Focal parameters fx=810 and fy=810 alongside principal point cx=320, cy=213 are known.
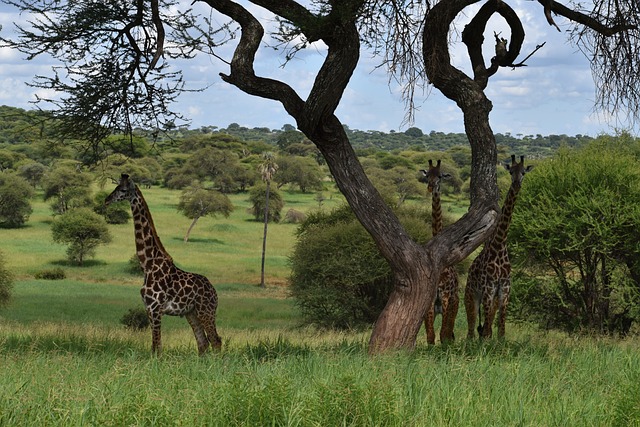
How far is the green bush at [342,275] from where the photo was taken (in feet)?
102

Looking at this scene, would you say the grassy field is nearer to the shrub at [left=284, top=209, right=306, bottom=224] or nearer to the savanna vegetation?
the savanna vegetation

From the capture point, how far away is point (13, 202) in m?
79.3

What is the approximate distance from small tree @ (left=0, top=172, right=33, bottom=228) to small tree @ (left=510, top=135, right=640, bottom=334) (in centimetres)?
6620

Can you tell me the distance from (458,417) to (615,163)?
1583cm

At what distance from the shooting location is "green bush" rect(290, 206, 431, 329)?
3114 centimetres

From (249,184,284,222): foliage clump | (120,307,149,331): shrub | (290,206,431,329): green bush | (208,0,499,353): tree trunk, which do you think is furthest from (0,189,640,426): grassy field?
(249,184,284,222): foliage clump

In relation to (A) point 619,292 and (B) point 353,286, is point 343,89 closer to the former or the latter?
(A) point 619,292

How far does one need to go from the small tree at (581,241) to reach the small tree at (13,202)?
66.2 meters

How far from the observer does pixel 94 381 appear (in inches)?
284

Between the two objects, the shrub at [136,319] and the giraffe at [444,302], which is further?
the shrub at [136,319]

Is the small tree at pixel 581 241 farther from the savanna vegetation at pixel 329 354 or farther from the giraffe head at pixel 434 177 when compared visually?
the giraffe head at pixel 434 177

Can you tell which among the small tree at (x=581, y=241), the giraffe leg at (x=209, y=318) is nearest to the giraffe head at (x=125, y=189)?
the giraffe leg at (x=209, y=318)

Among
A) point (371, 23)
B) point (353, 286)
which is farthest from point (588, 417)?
point (353, 286)

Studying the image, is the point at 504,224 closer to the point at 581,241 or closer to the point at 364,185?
the point at 364,185
